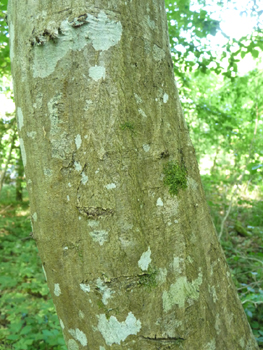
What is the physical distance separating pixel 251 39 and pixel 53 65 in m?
3.74

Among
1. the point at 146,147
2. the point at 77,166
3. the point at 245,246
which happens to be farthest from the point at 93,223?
the point at 245,246

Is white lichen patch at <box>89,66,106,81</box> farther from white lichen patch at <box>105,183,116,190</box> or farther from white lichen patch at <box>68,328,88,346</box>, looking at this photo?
white lichen patch at <box>68,328,88,346</box>

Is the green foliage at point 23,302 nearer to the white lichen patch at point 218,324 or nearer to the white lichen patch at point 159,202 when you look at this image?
the white lichen patch at point 218,324

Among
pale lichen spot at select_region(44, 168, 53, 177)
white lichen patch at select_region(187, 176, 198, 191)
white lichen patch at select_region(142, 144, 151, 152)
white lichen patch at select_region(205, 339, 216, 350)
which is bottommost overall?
white lichen patch at select_region(205, 339, 216, 350)

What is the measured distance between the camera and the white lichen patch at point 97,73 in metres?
0.82

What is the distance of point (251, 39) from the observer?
363 cm

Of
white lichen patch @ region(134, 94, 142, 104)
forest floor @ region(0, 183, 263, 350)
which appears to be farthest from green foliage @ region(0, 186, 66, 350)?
white lichen patch @ region(134, 94, 142, 104)

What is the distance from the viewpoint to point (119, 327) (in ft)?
2.57

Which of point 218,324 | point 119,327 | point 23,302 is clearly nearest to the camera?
point 119,327

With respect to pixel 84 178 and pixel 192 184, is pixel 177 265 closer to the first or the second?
pixel 192 184

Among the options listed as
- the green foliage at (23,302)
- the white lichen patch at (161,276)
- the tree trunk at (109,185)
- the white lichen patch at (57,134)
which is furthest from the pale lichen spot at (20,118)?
the green foliage at (23,302)

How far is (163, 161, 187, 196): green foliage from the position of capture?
87 cm

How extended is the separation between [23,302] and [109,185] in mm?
3026

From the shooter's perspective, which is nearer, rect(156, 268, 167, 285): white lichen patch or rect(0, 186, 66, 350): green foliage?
rect(156, 268, 167, 285): white lichen patch
